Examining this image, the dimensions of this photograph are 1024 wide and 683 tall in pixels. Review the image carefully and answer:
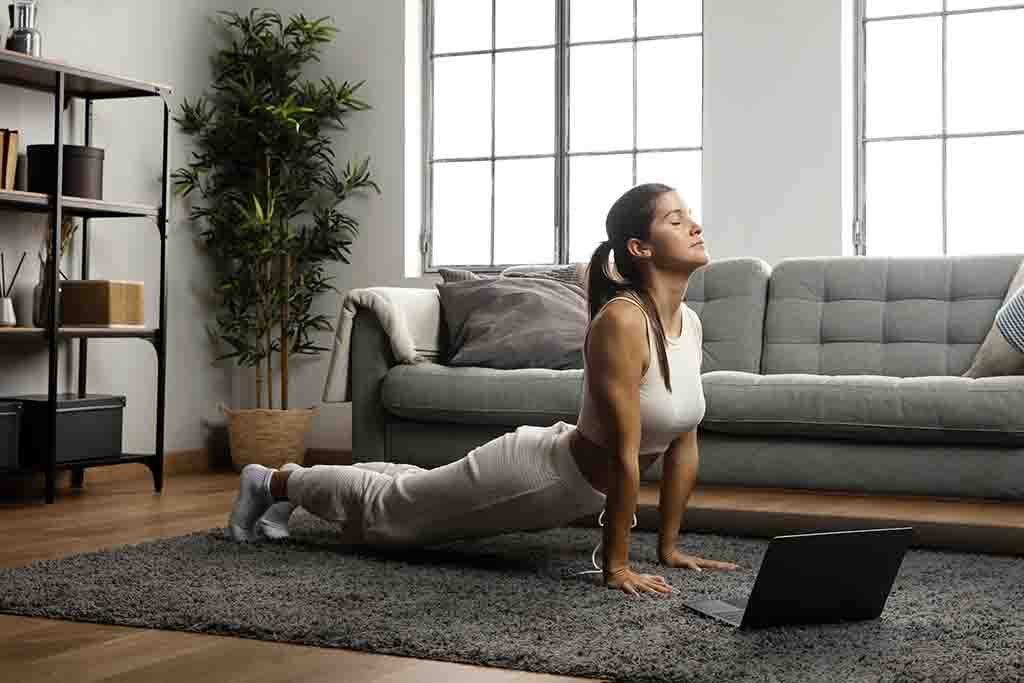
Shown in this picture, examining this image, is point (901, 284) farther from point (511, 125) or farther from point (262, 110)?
point (262, 110)

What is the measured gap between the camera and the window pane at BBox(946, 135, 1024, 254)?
16.8 feet

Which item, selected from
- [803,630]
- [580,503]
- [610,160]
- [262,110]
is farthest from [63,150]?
[803,630]

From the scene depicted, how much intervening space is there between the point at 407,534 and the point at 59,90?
2.49 metres

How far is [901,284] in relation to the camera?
4418 millimetres

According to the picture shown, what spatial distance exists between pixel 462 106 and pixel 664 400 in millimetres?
3632

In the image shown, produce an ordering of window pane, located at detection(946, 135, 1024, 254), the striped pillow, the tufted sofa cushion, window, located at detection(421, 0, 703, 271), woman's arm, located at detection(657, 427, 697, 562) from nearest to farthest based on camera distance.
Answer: woman's arm, located at detection(657, 427, 697, 562)
the striped pillow
the tufted sofa cushion
window pane, located at detection(946, 135, 1024, 254)
window, located at detection(421, 0, 703, 271)

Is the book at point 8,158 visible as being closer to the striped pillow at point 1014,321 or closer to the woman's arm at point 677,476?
the woman's arm at point 677,476

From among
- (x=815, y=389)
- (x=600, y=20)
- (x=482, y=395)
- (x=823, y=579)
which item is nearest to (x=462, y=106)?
(x=600, y=20)

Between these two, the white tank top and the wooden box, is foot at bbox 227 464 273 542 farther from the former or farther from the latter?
the wooden box

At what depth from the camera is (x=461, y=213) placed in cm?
609

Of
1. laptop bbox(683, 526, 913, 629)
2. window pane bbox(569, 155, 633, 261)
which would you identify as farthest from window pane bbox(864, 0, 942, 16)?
laptop bbox(683, 526, 913, 629)

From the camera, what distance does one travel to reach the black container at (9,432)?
446cm

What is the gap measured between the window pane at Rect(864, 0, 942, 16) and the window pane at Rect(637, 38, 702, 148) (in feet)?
2.43

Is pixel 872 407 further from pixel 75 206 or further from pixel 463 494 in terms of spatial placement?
pixel 75 206
